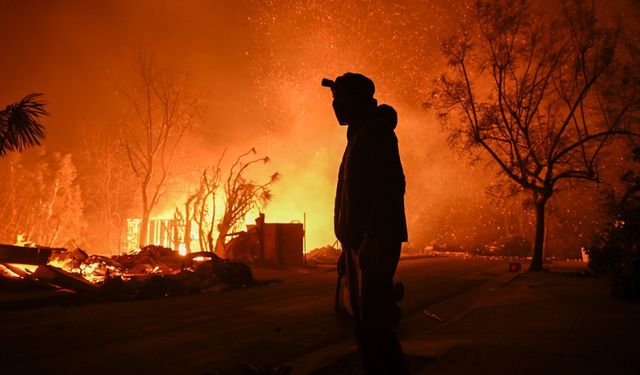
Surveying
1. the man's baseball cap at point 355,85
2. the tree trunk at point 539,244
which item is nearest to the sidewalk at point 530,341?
the man's baseball cap at point 355,85

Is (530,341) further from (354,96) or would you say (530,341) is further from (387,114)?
(354,96)

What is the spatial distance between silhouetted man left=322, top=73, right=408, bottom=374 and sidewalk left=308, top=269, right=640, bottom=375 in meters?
1.51

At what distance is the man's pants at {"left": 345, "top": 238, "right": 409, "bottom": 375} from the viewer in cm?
242

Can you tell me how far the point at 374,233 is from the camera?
244 cm

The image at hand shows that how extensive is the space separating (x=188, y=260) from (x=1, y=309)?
6252 mm

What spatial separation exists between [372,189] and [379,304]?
2.17ft

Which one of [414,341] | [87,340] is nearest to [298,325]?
[414,341]

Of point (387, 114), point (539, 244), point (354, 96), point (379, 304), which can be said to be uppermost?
point (354, 96)

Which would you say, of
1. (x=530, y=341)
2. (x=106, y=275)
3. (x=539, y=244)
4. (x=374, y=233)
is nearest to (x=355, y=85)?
(x=374, y=233)

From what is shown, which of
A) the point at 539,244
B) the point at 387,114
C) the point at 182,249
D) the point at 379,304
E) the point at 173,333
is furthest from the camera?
the point at 182,249

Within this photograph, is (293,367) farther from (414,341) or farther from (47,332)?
(47,332)

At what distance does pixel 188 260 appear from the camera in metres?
14.0

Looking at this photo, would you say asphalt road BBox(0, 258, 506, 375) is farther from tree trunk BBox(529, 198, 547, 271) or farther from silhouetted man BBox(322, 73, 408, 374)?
tree trunk BBox(529, 198, 547, 271)

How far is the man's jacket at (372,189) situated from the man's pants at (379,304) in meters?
0.09
